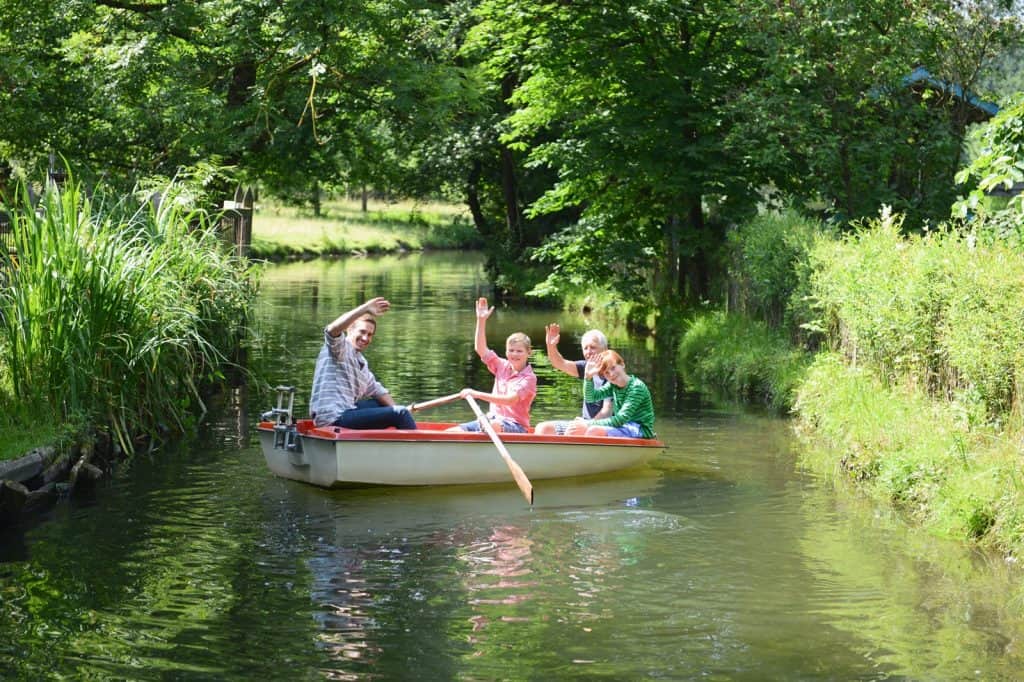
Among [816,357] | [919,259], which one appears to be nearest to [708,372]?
[816,357]

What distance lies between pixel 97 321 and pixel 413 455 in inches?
121

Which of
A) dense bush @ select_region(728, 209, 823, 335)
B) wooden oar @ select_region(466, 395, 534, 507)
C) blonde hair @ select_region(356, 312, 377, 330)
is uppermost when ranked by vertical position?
dense bush @ select_region(728, 209, 823, 335)

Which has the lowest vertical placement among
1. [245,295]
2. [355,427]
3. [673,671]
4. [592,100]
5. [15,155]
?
[673,671]

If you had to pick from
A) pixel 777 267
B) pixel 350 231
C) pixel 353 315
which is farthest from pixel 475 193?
pixel 353 315

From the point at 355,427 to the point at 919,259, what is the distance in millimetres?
5311

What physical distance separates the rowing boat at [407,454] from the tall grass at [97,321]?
158 centimetres

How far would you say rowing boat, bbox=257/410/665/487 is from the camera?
35.6 ft

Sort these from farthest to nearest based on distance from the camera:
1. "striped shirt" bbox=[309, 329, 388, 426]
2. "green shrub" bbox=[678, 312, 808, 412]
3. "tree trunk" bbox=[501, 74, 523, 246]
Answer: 1. "tree trunk" bbox=[501, 74, 523, 246]
2. "green shrub" bbox=[678, 312, 808, 412]
3. "striped shirt" bbox=[309, 329, 388, 426]

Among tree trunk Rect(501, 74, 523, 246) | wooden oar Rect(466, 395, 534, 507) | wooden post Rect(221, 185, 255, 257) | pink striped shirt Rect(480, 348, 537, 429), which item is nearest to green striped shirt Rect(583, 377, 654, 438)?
pink striped shirt Rect(480, 348, 537, 429)

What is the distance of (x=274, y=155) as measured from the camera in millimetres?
21844

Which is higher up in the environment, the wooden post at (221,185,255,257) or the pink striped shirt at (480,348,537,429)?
the wooden post at (221,185,255,257)

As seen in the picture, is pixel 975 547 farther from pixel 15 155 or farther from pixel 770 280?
pixel 15 155

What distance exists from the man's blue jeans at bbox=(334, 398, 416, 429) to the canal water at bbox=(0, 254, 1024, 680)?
22.5 inches

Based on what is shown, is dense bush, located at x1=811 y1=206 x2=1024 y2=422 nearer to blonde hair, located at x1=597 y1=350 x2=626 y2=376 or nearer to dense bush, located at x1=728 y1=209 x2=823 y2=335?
dense bush, located at x1=728 y1=209 x2=823 y2=335
